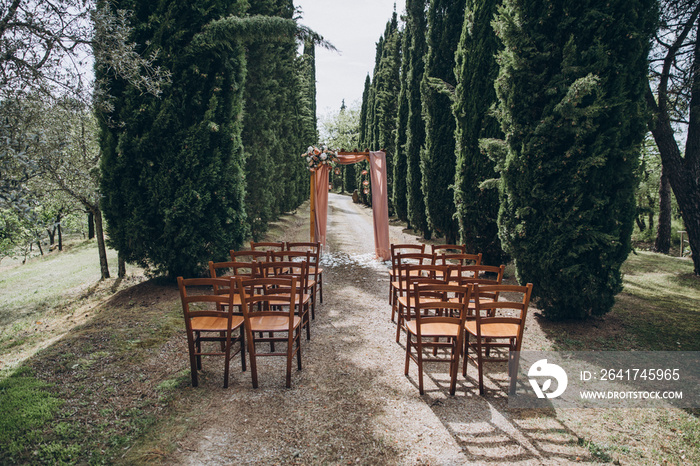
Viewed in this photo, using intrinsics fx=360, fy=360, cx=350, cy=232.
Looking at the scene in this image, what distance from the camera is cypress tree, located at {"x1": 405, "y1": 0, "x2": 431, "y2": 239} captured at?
599 inches

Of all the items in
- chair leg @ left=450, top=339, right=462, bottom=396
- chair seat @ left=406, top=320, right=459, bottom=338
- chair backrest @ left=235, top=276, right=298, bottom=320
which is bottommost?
chair leg @ left=450, top=339, right=462, bottom=396

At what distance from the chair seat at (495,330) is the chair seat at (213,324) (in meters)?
2.53

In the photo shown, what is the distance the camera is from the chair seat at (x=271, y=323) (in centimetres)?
382

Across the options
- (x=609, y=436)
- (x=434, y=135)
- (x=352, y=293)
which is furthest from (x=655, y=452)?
(x=434, y=135)

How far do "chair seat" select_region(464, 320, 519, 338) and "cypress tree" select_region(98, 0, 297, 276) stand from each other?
16.4ft

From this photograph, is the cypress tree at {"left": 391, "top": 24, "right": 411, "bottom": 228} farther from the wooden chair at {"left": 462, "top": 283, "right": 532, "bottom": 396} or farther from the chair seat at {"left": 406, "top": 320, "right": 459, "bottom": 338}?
the wooden chair at {"left": 462, "top": 283, "right": 532, "bottom": 396}

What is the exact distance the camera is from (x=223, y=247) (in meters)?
7.08

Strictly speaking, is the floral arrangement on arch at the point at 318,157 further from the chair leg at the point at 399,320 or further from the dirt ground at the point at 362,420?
the dirt ground at the point at 362,420

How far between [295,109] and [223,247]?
52.8 feet

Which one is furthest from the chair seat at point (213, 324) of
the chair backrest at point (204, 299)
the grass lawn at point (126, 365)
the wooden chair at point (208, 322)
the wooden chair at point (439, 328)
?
the wooden chair at point (439, 328)

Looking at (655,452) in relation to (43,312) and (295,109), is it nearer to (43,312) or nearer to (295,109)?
(43,312)

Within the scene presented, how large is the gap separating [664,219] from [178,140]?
1457 cm

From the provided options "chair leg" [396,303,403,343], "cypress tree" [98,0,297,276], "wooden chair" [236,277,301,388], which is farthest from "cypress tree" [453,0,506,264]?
"wooden chair" [236,277,301,388]

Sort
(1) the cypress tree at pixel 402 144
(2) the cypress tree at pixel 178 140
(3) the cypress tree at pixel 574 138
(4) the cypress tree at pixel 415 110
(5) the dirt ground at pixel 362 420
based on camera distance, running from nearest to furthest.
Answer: (5) the dirt ground at pixel 362 420 → (3) the cypress tree at pixel 574 138 → (2) the cypress tree at pixel 178 140 → (4) the cypress tree at pixel 415 110 → (1) the cypress tree at pixel 402 144
